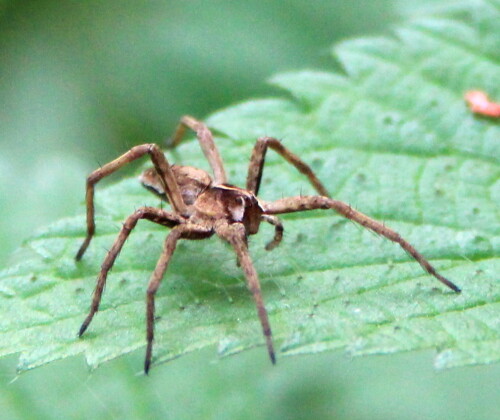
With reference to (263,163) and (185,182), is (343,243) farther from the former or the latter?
(185,182)

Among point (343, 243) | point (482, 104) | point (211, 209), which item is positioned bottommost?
point (343, 243)

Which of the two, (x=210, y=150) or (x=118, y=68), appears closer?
(x=210, y=150)

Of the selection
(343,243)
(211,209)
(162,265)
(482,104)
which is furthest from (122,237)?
(482,104)

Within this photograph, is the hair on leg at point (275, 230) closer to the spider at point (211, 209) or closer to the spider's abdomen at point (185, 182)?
the spider at point (211, 209)

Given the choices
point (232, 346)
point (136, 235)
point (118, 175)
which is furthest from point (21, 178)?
point (232, 346)

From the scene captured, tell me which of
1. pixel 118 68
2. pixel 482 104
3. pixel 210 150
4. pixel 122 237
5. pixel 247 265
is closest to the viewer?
pixel 247 265

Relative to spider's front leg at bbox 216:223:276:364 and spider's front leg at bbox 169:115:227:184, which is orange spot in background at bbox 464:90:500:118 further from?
spider's front leg at bbox 216:223:276:364

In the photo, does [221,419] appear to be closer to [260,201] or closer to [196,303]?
[196,303]
